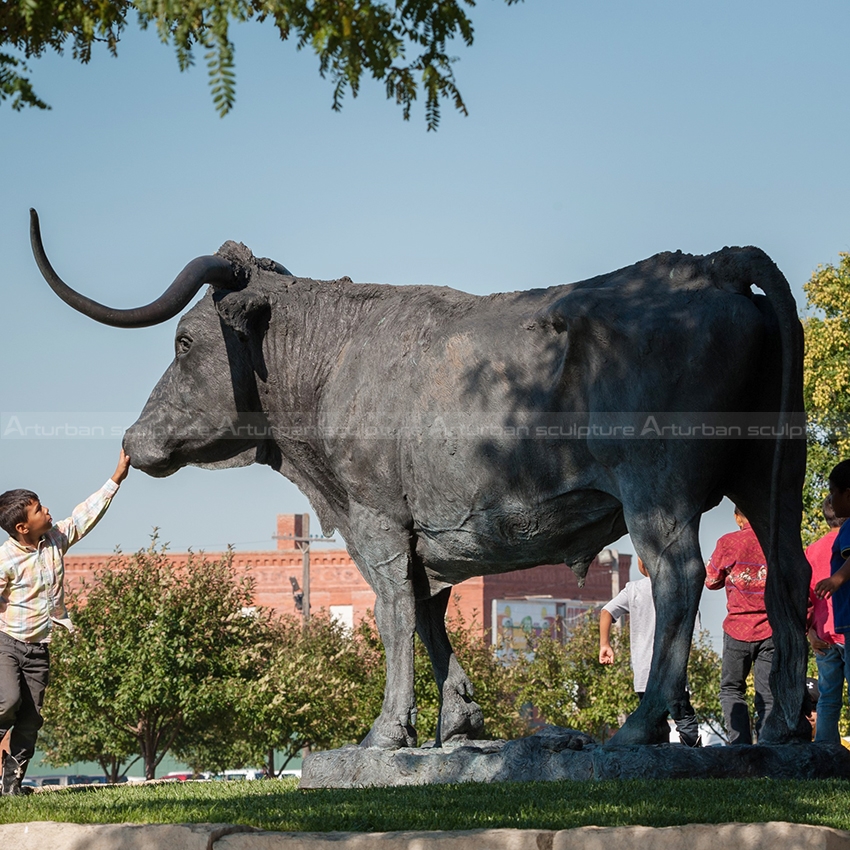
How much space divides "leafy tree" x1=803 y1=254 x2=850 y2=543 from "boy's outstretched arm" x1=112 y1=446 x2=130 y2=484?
2483 cm

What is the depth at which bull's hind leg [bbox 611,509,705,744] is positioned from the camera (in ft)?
20.5

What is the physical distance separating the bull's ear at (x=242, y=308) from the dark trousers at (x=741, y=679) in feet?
13.1

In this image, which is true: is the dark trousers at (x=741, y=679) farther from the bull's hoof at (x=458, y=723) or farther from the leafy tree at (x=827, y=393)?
the leafy tree at (x=827, y=393)

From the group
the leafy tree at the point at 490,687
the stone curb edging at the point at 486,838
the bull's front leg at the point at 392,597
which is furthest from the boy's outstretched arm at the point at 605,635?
the leafy tree at the point at 490,687

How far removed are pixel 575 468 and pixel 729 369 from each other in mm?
919

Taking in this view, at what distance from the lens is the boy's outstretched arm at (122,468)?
8.27 meters

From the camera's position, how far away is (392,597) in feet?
23.8

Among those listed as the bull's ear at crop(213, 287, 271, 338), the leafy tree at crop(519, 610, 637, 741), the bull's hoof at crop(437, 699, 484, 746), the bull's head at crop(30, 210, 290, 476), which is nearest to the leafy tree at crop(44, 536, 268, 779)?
the leafy tree at crop(519, 610, 637, 741)

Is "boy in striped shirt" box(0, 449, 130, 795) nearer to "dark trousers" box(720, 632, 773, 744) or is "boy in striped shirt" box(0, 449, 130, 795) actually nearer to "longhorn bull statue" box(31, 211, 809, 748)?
"longhorn bull statue" box(31, 211, 809, 748)

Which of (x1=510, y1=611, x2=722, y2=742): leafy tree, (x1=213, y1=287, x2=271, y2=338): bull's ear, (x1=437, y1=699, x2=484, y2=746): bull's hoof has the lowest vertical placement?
(x1=510, y1=611, x2=722, y2=742): leafy tree

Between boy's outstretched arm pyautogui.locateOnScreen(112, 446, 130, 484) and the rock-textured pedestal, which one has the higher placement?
boy's outstretched arm pyautogui.locateOnScreen(112, 446, 130, 484)

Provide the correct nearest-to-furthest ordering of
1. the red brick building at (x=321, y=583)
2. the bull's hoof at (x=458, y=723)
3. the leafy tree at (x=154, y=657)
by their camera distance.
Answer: the bull's hoof at (x=458, y=723) → the leafy tree at (x=154, y=657) → the red brick building at (x=321, y=583)

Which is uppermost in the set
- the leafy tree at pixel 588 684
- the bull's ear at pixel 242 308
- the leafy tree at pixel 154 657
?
the bull's ear at pixel 242 308

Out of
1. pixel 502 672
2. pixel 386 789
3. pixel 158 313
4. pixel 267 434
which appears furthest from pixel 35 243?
pixel 502 672
